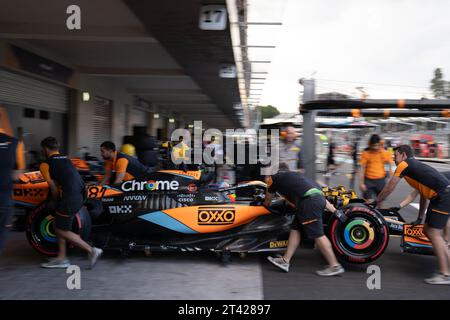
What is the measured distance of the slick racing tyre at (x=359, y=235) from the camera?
4887mm

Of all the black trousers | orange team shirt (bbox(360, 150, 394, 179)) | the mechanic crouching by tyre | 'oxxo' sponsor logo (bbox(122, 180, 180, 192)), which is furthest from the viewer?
orange team shirt (bbox(360, 150, 394, 179))

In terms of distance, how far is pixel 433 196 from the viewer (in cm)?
470

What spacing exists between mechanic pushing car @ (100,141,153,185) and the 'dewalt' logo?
52.5 inches

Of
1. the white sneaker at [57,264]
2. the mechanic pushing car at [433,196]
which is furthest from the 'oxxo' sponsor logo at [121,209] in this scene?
the mechanic pushing car at [433,196]

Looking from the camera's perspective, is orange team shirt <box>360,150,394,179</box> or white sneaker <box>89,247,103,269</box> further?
orange team shirt <box>360,150,394,179</box>

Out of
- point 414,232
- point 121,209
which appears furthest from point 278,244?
point 121,209

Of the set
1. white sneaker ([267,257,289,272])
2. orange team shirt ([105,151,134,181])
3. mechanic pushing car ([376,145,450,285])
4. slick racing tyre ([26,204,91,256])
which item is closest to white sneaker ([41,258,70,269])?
slick racing tyre ([26,204,91,256])

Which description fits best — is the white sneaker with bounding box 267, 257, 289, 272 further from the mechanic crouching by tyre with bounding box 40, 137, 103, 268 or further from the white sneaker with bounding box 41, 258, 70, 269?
the white sneaker with bounding box 41, 258, 70, 269

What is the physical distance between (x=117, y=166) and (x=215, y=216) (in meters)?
1.87

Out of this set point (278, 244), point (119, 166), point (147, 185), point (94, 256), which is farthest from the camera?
point (119, 166)

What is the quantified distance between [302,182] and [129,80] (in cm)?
1262

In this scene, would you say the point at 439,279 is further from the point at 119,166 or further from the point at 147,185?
the point at 119,166

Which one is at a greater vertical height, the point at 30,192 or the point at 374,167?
the point at 374,167

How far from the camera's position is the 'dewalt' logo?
5.15 m
